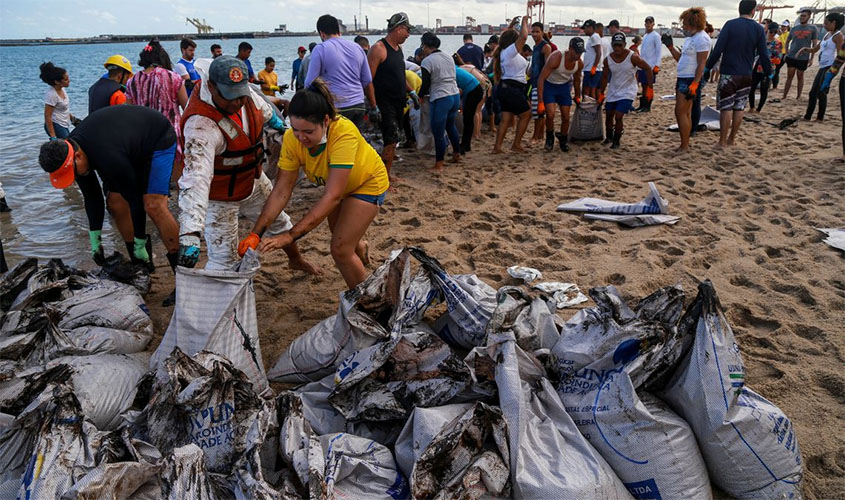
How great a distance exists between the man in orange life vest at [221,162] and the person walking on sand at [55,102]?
12.5 feet

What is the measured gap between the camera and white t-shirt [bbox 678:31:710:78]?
6.04 m

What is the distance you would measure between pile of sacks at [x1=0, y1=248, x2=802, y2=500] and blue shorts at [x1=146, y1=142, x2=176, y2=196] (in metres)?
1.39

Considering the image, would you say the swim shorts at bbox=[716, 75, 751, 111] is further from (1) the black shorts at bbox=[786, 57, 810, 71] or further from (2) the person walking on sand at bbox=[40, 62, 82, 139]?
(2) the person walking on sand at bbox=[40, 62, 82, 139]

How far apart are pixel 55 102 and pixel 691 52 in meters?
7.39

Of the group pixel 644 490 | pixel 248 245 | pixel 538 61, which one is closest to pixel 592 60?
pixel 538 61

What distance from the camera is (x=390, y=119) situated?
5.41 m

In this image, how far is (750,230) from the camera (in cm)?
380

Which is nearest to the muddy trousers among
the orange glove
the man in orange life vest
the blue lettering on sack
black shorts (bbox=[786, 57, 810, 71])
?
the man in orange life vest

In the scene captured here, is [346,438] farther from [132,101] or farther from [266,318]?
[132,101]

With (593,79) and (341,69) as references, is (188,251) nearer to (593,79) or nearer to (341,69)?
(341,69)

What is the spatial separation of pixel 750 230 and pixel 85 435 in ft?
13.5

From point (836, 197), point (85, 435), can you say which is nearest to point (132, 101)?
point (85, 435)

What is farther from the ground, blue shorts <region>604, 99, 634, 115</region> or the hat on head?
the hat on head

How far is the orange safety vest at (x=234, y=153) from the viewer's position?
276cm
